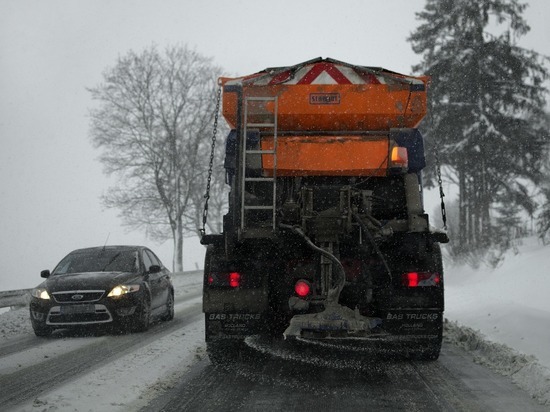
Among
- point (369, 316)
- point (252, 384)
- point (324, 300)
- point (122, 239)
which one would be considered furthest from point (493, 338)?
point (122, 239)

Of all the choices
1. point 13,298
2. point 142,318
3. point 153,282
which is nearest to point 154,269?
point 153,282

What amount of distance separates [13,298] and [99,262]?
3610 mm

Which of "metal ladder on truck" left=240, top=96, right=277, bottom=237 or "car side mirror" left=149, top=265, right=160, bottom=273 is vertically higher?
"metal ladder on truck" left=240, top=96, right=277, bottom=237

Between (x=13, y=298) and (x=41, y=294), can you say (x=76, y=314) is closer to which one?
(x=41, y=294)

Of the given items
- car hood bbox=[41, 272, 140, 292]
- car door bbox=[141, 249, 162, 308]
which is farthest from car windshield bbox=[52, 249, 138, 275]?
car hood bbox=[41, 272, 140, 292]

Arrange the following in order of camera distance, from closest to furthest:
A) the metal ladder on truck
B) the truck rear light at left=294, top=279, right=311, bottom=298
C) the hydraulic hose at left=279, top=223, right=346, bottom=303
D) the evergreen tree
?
the hydraulic hose at left=279, top=223, right=346, bottom=303
the metal ladder on truck
the truck rear light at left=294, top=279, right=311, bottom=298
the evergreen tree

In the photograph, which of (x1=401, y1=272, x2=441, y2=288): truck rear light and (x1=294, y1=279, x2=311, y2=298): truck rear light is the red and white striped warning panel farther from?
(x1=294, y1=279, x2=311, y2=298): truck rear light

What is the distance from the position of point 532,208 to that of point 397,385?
2292cm

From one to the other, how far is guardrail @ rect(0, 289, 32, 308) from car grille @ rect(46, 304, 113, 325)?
407cm

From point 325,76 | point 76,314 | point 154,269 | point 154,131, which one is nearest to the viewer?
point 325,76

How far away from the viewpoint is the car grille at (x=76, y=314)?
10430 millimetres

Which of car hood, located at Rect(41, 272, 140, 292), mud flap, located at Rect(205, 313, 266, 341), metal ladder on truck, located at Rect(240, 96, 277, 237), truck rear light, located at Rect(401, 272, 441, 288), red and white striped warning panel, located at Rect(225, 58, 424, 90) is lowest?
mud flap, located at Rect(205, 313, 266, 341)

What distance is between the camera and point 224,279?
722 centimetres

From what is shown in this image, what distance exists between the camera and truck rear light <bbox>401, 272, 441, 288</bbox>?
279 inches
